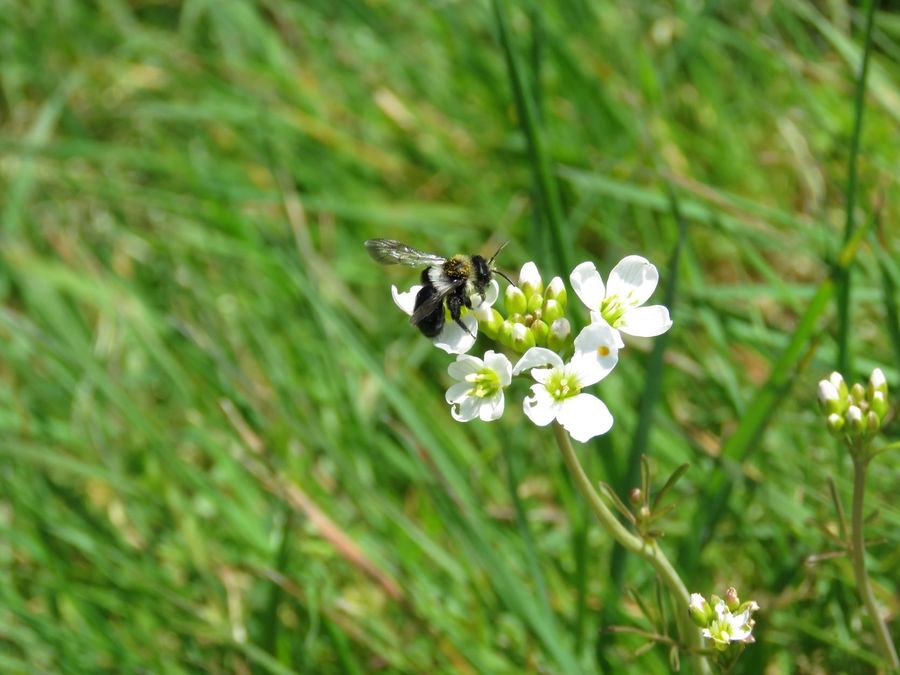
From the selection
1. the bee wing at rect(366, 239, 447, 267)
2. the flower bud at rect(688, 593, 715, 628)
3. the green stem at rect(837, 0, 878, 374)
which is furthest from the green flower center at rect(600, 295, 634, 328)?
the green stem at rect(837, 0, 878, 374)

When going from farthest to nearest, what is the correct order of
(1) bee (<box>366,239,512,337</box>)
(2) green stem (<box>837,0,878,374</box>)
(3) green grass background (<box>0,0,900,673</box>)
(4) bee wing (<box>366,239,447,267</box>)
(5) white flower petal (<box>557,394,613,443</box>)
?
1. (3) green grass background (<box>0,0,900,673</box>)
2. (2) green stem (<box>837,0,878,374</box>)
3. (4) bee wing (<box>366,239,447,267</box>)
4. (1) bee (<box>366,239,512,337</box>)
5. (5) white flower petal (<box>557,394,613,443</box>)

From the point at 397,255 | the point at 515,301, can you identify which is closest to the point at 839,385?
the point at 515,301

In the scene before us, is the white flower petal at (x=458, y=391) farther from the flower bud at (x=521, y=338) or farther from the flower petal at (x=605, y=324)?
the flower petal at (x=605, y=324)

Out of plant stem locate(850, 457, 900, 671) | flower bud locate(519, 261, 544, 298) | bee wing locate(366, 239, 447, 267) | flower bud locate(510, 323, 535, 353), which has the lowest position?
Result: plant stem locate(850, 457, 900, 671)

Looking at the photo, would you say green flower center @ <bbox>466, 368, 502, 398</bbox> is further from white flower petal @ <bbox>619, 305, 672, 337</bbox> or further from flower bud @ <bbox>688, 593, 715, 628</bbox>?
flower bud @ <bbox>688, 593, 715, 628</bbox>

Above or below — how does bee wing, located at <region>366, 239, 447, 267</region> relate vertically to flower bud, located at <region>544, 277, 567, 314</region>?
above

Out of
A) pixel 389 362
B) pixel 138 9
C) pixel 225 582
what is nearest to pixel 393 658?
pixel 225 582

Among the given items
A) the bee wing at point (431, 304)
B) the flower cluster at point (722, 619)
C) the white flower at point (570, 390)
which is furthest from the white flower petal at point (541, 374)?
the flower cluster at point (722, 619)
